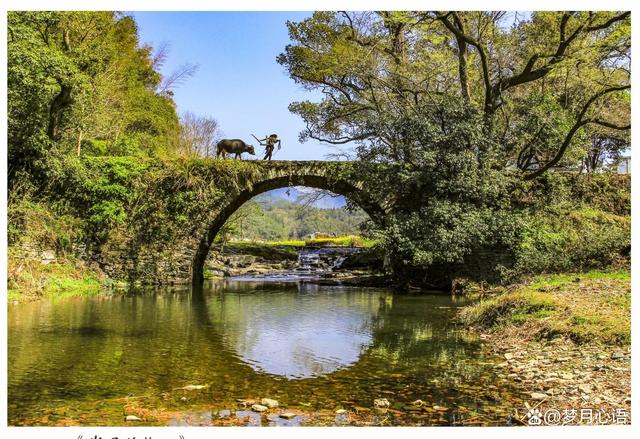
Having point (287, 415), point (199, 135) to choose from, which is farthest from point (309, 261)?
point (287, 415)

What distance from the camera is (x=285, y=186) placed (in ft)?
60.1

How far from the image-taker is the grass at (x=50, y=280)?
12.8 meters

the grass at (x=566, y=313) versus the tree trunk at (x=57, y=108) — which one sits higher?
the tree trunk at (x=57, y=108)

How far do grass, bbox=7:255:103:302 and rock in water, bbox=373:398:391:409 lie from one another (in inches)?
378

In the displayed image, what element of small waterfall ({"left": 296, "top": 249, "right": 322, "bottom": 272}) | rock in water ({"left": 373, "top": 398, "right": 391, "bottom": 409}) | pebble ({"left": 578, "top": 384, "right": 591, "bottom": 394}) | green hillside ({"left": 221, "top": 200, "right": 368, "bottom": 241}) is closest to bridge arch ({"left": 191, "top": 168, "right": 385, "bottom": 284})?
small waterfall ({"left": 296, "top": 249, "right": 322, "bottom": 272})

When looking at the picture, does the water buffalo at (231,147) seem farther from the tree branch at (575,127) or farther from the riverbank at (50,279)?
the tree branch at (575,127)

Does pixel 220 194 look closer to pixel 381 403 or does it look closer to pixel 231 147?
pixel 231 147

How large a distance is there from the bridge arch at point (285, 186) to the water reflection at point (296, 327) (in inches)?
102

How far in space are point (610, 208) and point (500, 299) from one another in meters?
11.4

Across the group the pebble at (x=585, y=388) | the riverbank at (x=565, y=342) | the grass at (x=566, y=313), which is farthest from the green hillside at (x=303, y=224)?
the pebble at (x=585, y=388)

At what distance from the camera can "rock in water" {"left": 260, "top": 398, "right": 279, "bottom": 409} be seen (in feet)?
16.7

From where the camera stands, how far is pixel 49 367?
21.1 ft

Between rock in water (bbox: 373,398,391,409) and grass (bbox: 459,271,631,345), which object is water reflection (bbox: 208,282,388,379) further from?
grass (bbox: 459,271,631,345)
